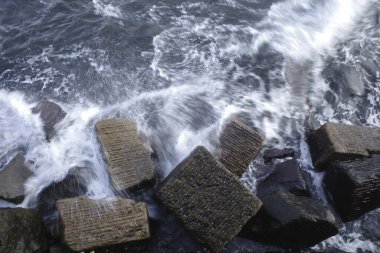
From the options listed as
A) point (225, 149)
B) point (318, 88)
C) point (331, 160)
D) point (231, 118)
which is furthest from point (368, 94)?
point (225, 149)

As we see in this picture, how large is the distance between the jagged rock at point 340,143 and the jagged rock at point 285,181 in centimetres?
47

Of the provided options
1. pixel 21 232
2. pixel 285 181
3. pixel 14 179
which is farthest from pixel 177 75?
pixel 21 232

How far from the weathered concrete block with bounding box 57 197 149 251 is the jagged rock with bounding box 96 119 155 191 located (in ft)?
1.22

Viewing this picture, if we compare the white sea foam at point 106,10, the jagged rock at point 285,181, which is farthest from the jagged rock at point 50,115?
the jagged rock at point 285,181

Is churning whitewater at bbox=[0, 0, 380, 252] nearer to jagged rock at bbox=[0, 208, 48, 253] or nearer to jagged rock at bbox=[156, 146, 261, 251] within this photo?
jagged rock at bbox=[0, 208, 48, 253]

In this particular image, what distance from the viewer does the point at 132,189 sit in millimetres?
5023

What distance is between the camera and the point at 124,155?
5.14m

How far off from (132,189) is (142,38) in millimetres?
3594

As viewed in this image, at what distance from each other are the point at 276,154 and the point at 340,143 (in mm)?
907

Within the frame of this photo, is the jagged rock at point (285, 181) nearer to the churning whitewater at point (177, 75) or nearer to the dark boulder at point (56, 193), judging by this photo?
the churning whitewater at point (177, 75)

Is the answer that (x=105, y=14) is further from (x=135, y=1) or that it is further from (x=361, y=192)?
(x=361, y=192)

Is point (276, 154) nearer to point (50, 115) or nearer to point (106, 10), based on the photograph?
point (50, 115)

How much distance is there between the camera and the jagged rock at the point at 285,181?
5.25 m

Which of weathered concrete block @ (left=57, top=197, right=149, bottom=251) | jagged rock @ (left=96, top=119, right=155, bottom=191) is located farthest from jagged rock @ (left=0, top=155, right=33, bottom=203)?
jagged rock @ (left=96, top=119, right=155, bottom=191)
